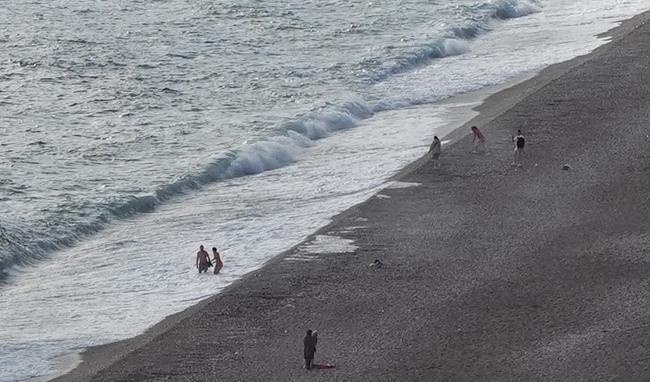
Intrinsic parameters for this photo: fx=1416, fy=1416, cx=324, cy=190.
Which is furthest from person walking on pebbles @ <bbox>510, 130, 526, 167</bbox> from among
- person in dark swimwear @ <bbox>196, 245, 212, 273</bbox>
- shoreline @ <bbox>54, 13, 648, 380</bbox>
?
person in dark swimwear @ <bbox>196, 245, 212, 273</bbox>

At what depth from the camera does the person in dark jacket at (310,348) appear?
22484 mm

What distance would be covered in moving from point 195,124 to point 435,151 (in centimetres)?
1064

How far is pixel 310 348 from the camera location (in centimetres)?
2250

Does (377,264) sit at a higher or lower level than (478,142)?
lower

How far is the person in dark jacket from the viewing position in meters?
22.5

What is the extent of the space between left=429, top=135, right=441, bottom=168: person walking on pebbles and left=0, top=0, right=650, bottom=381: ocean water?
1.30 metres

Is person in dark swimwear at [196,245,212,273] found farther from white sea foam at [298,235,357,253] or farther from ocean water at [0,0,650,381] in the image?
white sea foam at [298,235,357,253]

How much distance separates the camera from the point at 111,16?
59.6m

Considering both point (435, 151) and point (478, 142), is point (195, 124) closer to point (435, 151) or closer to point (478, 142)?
point (478, 142)

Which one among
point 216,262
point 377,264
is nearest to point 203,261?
point 216,262

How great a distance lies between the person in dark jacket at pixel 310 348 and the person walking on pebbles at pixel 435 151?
446 inches

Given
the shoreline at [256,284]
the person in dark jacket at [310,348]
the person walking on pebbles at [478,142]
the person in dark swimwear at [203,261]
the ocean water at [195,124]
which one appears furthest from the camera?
the person walking on pebbles at [478,142]

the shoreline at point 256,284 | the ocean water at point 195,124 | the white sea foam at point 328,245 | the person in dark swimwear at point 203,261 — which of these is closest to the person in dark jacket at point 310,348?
the shoreline at point 256,284

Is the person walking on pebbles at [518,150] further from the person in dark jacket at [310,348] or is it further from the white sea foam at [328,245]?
the person in dark jacket at [310,348]
